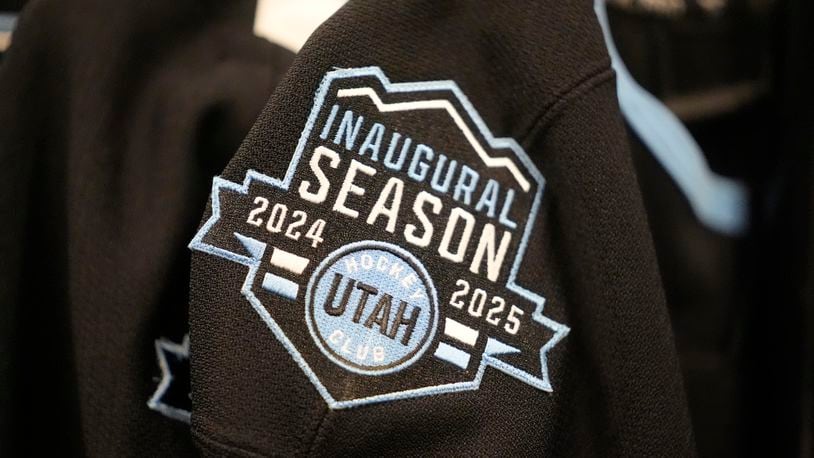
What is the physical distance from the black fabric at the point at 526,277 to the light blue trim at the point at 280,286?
2 cm

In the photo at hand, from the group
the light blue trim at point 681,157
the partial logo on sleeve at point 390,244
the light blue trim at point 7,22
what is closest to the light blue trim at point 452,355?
the partial logo on sleeve at point 390,244

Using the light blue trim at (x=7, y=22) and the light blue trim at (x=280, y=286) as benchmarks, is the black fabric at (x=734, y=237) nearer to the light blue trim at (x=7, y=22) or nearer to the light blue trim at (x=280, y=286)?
the light blue trim at (x=280, y=286)

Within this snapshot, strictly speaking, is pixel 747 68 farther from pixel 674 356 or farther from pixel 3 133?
pixel 3 133

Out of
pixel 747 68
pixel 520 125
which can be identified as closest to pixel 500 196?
pixel 520 125

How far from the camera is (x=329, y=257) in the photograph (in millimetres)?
352

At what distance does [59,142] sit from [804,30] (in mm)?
598

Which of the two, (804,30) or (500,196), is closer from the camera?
(500,196)

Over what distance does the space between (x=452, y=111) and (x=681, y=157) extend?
0.92 ft

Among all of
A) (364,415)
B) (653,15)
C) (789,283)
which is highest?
(653,15)

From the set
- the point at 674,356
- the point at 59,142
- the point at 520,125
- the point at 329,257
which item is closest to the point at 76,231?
the point at 59,142

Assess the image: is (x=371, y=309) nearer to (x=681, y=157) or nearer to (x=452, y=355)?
(x=452, y=355)

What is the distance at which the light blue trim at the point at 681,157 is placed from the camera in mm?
518

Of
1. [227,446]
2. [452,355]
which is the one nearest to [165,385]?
[227,446]

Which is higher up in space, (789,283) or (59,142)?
(789,283)
